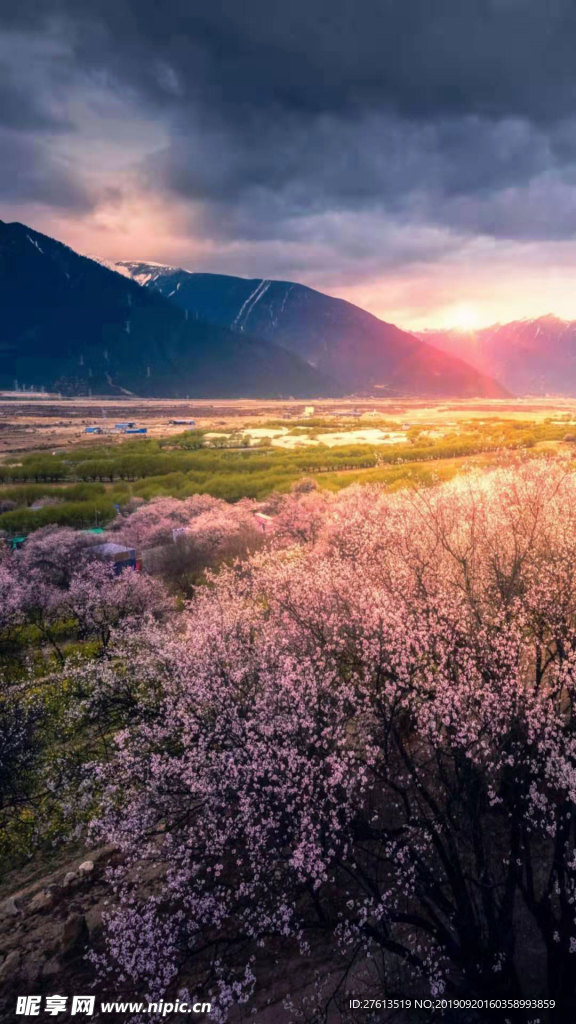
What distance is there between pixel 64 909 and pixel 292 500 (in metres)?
45.9

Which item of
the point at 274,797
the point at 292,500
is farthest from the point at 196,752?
the point at 292,500

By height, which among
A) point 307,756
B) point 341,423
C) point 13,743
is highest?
point 341,423

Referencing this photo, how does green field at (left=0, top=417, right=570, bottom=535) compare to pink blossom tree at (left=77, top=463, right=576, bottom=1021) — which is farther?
green field at (left=0, top=417, right=570, bottom=535)

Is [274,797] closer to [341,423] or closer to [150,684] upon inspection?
[150,684]

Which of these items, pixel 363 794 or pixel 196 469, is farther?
pixel 196 469

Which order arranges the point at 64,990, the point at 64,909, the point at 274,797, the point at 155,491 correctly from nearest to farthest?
the point at 274,797 < the point at 64,990 < the point at 64,909 < the point at 155,491

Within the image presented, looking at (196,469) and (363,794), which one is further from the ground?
(196,469)

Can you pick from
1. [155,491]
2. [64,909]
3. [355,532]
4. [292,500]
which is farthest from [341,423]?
[64,909]

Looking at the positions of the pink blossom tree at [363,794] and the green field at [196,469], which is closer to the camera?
the pink blossom tree at [363,794]

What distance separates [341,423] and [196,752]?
6717 inches

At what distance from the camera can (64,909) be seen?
1399 cm

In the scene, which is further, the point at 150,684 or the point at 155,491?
the point at 155,491

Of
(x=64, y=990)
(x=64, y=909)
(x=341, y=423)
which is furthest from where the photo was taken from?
(x=341, y=423)

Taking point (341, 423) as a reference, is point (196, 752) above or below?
below
